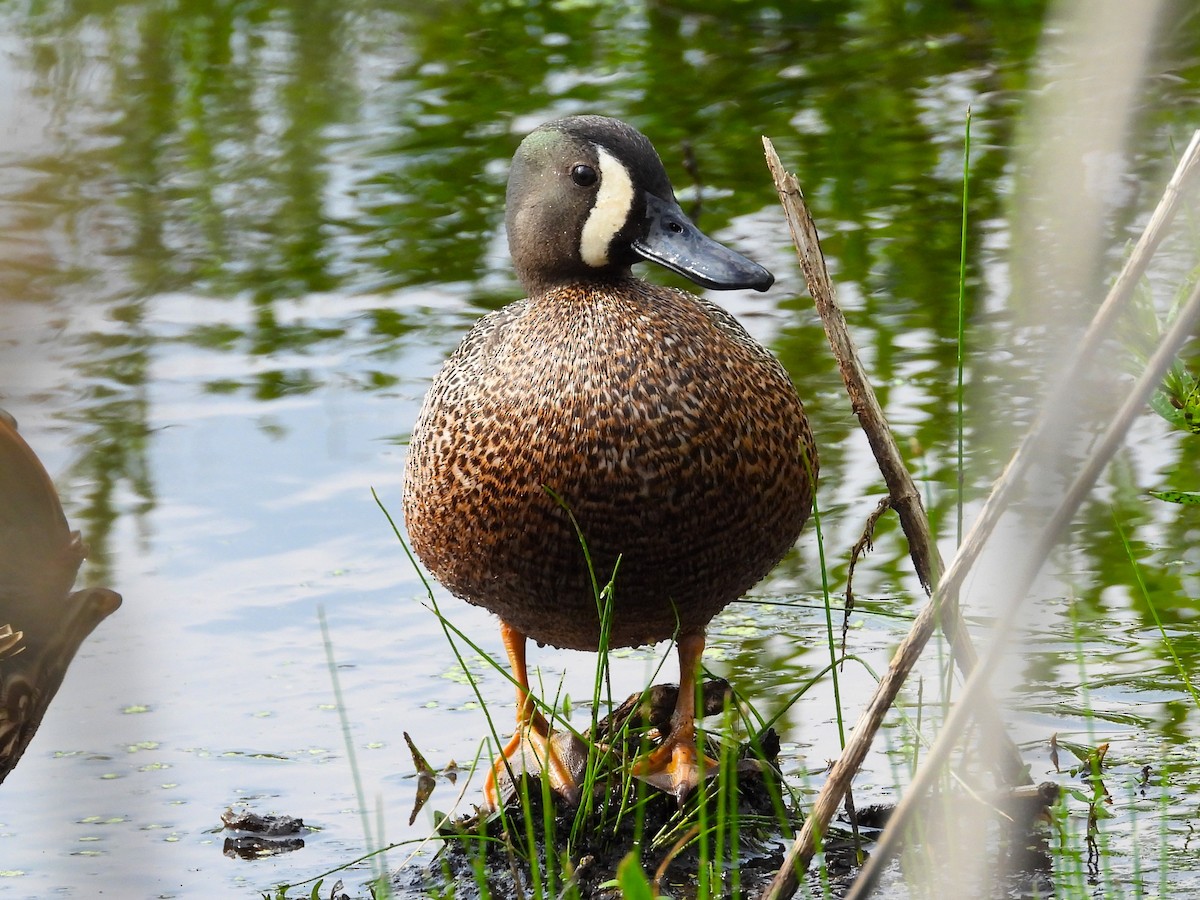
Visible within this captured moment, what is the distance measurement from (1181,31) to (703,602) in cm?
603

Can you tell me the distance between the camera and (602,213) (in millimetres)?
3672

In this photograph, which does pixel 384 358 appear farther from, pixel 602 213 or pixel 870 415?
pixel 870 415

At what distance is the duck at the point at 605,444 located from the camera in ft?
10.9

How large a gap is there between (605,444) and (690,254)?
0.55 meters

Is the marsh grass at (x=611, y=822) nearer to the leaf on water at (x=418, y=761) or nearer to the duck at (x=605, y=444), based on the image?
the duck at (x=605, y=444)

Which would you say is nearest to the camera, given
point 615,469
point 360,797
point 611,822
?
point 360,797

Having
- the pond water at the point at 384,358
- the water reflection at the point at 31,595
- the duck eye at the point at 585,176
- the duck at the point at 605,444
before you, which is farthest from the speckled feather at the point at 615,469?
the water reflection at the point at 31,595

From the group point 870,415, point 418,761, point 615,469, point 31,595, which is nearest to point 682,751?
point 418,761

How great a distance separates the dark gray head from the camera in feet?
12.0

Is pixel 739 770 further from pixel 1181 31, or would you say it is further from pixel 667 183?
pixel 1181 31

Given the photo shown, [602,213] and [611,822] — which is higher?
[602,213]

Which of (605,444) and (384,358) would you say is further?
(384,358)

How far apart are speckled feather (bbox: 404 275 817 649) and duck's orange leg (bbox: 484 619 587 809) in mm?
233

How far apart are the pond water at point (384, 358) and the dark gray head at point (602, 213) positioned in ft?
2.14
